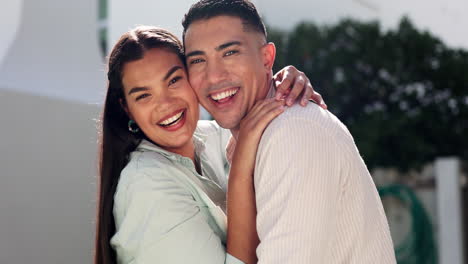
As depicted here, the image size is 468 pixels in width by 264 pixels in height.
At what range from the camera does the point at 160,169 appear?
5.96 feet

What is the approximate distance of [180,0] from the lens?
3342 mm

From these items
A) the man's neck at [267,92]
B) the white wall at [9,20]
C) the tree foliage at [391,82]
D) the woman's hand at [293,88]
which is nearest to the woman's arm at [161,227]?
the man's neck at [267,92]

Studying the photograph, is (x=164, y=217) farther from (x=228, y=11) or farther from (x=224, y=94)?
(x=228, y=11)

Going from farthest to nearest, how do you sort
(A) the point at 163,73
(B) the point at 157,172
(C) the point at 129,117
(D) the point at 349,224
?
1. (C) the point at 129,117
2. (A) the point at 163,73
3. (B) the point at 157,172
4. (D) the point at 349,224

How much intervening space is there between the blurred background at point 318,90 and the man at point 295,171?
3.04 ft

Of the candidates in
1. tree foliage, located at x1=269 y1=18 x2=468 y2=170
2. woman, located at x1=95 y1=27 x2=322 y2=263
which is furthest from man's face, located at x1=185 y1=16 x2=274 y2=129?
tree foliage, located at x1=269 y1=18 x2=468 y2=170

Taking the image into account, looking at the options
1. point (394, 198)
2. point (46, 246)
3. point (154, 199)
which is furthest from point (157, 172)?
point (394, 198)

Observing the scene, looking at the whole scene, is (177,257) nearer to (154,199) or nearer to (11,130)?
(154,199)

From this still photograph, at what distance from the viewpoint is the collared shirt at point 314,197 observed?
1488 mm

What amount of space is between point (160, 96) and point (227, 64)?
27cm

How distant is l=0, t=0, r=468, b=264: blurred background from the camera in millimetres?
2383

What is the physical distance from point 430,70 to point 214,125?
23.6 ft

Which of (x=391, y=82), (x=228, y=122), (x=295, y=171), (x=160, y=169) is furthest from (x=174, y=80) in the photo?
(x=391, y=82)

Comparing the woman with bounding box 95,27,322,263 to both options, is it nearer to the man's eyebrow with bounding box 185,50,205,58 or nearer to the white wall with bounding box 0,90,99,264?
the man's eyebrow with bounding box 185,50,205,58
